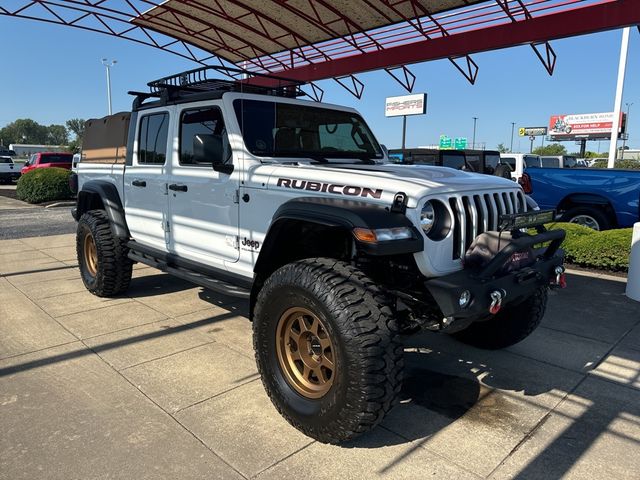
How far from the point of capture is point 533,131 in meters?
72.8

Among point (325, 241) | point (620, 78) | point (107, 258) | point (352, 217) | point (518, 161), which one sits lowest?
point (107, 258)

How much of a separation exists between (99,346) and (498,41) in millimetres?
10279

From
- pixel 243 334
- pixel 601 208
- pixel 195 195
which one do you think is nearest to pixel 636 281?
pixel 601 208

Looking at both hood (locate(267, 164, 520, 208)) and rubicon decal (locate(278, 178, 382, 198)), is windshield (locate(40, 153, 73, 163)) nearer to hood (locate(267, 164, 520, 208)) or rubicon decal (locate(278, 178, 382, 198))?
hood (locate(267, 164, 520, 208))

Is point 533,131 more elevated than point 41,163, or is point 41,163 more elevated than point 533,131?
point 533,131

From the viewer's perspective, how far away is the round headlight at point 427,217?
2.78m

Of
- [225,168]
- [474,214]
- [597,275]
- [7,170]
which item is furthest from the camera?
[7,170]

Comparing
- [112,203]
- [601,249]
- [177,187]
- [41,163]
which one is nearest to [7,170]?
[41,163]

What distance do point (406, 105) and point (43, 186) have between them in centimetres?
2642

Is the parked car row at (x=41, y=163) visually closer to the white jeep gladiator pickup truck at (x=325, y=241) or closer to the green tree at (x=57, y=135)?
the white jeep gladiator pickup truck at (x=325, y=241)

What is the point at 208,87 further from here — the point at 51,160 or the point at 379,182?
the point at 51,160

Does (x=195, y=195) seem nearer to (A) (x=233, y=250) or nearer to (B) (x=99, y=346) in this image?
(A) (x=233, y=250)

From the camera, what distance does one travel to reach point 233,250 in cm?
375

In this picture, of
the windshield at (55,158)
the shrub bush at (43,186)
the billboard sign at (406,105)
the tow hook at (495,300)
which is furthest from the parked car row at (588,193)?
the billboard sign at (406,105)
